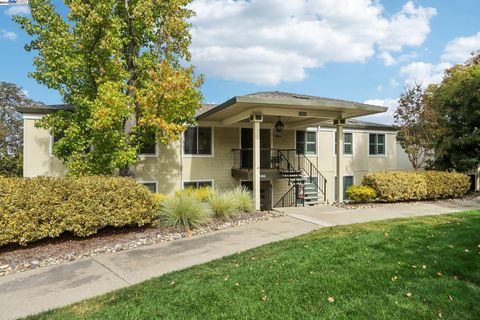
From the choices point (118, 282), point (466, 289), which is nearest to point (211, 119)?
point (118, 282)

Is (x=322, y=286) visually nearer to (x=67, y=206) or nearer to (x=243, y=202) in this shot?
(x=67, y=206)

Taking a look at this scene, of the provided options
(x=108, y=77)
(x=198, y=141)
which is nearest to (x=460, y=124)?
(x=198, y=141)

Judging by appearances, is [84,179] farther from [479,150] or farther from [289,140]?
[479,150]

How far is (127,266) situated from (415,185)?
11.5 meters

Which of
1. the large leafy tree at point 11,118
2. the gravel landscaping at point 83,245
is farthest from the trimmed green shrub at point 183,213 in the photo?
the large leafy tree at point 11,118

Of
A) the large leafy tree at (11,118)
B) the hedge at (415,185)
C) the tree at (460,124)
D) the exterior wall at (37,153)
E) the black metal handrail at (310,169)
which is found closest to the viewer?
the exterior wall at (37,153)

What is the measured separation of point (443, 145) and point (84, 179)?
16.7 meters

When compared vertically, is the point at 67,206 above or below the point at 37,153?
below

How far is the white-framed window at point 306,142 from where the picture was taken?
16297mm

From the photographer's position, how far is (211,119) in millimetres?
13844

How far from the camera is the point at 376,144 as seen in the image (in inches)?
725

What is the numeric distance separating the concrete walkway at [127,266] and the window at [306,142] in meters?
7.40

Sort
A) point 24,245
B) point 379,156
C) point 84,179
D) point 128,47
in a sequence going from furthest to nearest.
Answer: point 379,156 → point 128,47 → point 84,179 → point 24,245

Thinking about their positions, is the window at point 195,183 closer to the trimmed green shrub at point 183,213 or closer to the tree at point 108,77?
the tree at point 108,77
